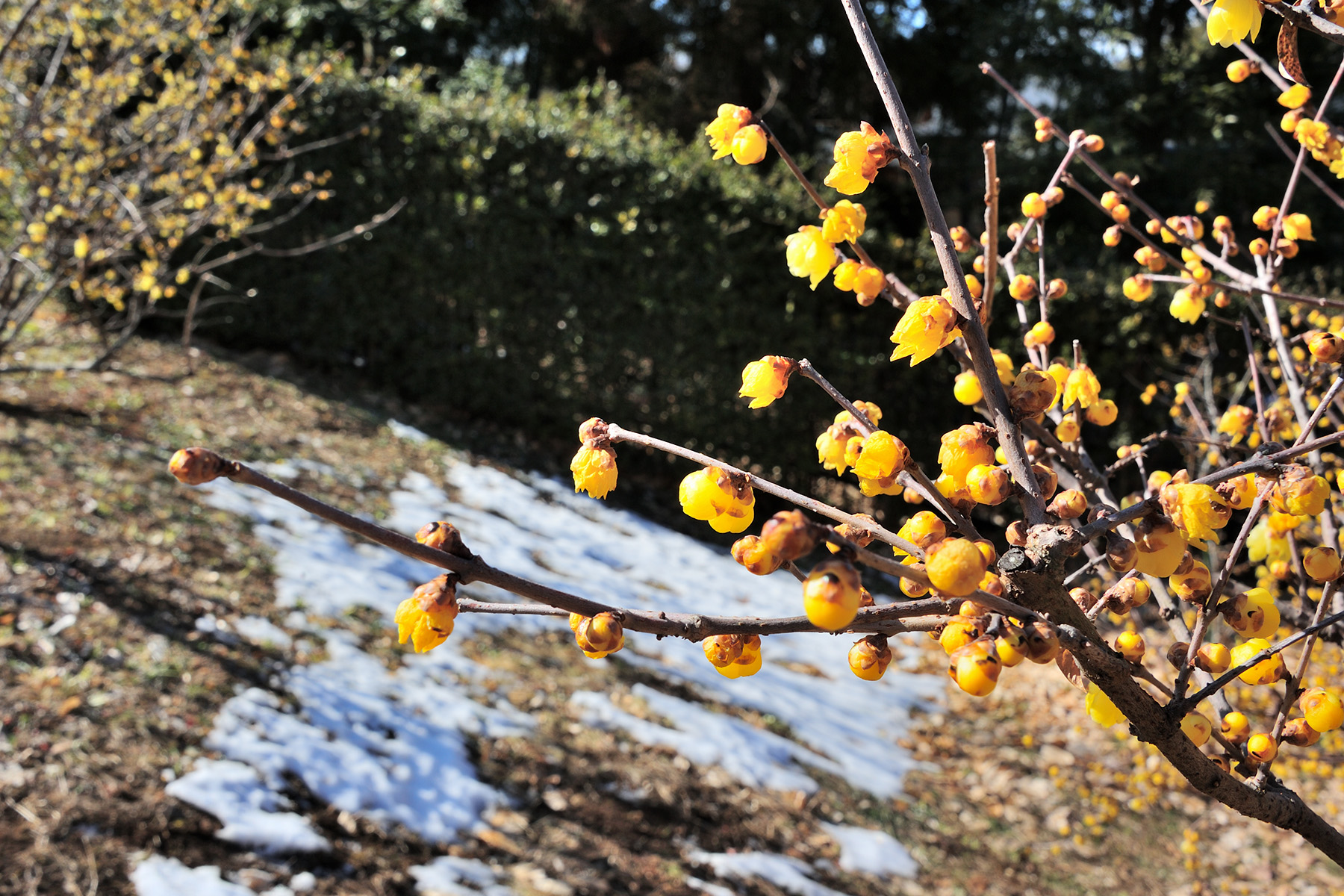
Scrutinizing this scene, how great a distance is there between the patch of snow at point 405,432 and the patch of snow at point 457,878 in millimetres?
4197

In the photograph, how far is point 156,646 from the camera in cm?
317

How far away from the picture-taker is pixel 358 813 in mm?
2719

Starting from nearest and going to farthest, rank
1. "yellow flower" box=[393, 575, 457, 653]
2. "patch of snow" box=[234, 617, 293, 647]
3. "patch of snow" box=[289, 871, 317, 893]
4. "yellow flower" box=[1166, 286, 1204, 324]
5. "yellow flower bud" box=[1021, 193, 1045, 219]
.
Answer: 1. "yellow flower" box=[393, 575, 457, 653]
2. "yellow flower bud" box=[1021, 193, 1045, 219]
3. "yellow flower" box=[1166, 286, 1204, 324]
4. "patch of snow" box=[289, 871, 317, 893]
5. "patch of snow" box=[234, 617, 293, 647]

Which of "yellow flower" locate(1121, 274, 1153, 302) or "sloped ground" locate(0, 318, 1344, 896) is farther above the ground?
"yellow flower" locate(1121, 274, 1153, 302)

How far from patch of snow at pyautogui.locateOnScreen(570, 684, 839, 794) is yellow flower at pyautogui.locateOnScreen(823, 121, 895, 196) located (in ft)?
9.70

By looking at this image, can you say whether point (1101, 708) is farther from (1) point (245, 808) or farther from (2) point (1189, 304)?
(1) point (245, 808)

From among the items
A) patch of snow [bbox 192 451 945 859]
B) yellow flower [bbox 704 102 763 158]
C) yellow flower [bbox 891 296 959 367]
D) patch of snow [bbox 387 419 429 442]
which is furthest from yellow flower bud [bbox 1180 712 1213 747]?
patch of snow [bbox 387 419 429 442]

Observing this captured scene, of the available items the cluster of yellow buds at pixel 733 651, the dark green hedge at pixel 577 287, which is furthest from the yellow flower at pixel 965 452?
the dark green hedge at pixel 577 287

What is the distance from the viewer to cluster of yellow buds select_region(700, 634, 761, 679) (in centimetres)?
93

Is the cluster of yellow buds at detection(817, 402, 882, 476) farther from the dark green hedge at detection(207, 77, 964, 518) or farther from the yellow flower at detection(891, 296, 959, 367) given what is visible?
the dark green hedge at detection(207, 77, 964, 518)

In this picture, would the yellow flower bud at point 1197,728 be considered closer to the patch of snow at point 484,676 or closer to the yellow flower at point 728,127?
the yellow flower at point 728,127

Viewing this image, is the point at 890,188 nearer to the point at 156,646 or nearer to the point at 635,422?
the point at 635,422

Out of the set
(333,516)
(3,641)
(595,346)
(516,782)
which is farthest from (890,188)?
(333,516)

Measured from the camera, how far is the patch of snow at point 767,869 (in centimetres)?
290
